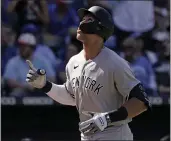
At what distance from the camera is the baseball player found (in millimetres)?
3271

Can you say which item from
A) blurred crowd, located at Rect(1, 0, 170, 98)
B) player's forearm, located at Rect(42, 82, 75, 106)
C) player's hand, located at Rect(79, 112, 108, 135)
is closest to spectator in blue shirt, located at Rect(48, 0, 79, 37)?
blurred crowd, located at Rect(1, 0, 170, 98)

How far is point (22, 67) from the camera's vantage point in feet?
23.4

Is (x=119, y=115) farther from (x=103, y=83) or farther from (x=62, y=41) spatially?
(x=62, y=41)

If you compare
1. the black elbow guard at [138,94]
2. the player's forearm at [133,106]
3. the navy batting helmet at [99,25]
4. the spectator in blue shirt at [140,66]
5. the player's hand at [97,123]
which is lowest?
the spectator in blue shirt at [140,66]

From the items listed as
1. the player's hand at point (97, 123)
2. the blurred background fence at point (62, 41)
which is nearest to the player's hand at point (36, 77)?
the player's hand at point (97, 123)

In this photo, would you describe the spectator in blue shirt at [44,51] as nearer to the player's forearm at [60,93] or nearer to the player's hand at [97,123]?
the player's forearm at [60,93]

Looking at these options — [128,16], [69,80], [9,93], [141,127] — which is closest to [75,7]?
[128,16]

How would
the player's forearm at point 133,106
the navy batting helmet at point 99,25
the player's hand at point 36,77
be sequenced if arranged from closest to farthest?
1. the player's forearm at point 133,106
2. the navy batting helmet at point 99,25
3. the player's hand at point 36,77

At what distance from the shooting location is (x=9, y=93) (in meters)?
7.18

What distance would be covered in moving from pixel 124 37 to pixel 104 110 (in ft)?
13.1

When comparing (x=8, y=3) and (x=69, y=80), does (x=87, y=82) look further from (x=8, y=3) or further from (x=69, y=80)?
(x=8, y=3)

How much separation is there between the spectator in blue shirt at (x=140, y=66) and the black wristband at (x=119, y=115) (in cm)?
399

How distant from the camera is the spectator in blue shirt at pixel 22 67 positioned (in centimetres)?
714

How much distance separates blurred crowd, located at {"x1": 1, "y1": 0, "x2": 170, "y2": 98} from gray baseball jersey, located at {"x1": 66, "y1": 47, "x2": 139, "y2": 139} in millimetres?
3739
